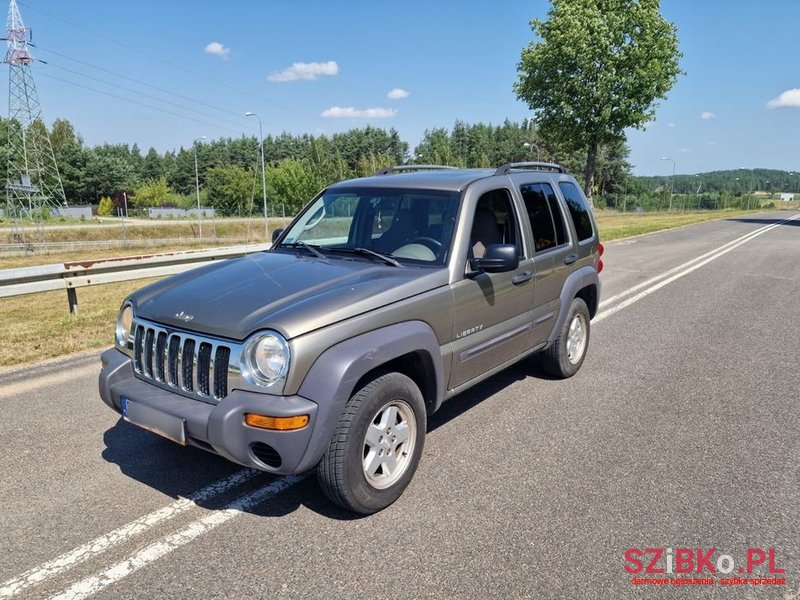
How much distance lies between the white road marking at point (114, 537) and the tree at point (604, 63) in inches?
959

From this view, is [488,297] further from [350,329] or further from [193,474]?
[193,474]

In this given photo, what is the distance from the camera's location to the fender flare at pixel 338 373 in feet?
9.42

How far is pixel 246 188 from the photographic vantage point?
78.8 metres

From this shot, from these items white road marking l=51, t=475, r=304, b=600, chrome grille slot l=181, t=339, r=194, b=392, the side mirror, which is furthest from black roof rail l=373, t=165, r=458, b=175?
white road marking l=51, t=475, r=304, b=600

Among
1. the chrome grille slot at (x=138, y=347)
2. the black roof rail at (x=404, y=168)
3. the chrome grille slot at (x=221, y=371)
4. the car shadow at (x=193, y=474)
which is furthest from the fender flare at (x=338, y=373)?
the black roof rail at (x=404, y=168)

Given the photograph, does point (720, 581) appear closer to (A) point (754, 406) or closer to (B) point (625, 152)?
(A) point (754, 406)

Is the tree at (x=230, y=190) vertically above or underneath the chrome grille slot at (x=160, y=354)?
above

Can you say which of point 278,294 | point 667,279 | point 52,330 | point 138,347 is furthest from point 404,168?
point 667,279

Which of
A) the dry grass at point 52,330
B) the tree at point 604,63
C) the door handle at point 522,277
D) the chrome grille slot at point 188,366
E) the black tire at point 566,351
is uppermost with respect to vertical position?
the tree at point 604,63

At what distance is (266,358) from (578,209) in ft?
13.0

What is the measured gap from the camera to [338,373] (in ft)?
9.53

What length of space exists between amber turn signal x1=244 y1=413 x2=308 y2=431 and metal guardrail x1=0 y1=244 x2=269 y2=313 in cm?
602

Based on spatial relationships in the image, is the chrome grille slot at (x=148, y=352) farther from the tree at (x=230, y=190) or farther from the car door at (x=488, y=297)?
the tree at (x=230, y=190)

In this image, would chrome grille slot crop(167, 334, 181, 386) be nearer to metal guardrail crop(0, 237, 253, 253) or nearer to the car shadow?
the car shadow
